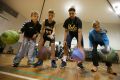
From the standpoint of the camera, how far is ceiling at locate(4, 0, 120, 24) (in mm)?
6527

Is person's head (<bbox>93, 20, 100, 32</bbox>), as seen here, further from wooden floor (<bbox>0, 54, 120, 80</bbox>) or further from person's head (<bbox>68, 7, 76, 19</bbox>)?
wooden floor (<bbox>0, 54, 120, 80</bbox>)

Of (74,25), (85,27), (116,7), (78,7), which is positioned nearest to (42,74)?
(74,25)

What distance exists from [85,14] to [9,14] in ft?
12.1

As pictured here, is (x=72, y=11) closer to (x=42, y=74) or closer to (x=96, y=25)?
(x=96, y=25)

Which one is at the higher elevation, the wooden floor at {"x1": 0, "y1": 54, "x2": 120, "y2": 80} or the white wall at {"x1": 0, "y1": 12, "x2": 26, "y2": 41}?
the white wall at {"x1": 0, "y1": 12, "x2": 26, "y2": 41}

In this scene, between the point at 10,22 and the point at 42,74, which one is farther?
the point at 10,22

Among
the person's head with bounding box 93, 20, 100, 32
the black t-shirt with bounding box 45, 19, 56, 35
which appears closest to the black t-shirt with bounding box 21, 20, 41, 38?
the black t-shirt with bounding box 45, 19, 56, 35

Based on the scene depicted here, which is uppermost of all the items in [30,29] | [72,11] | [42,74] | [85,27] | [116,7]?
[116,7]

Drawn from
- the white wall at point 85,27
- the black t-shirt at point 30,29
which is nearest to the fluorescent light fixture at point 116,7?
the white wall at point 85,27

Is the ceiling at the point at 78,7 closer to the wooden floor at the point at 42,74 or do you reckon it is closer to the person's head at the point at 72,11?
the person's head at the point at 72,11

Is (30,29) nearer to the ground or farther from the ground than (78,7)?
nearer to the ground

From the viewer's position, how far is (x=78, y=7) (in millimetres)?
6895

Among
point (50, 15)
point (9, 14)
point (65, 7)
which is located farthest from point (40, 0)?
point (50, 15)

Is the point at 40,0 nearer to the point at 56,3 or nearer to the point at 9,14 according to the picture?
the point at 56,3
